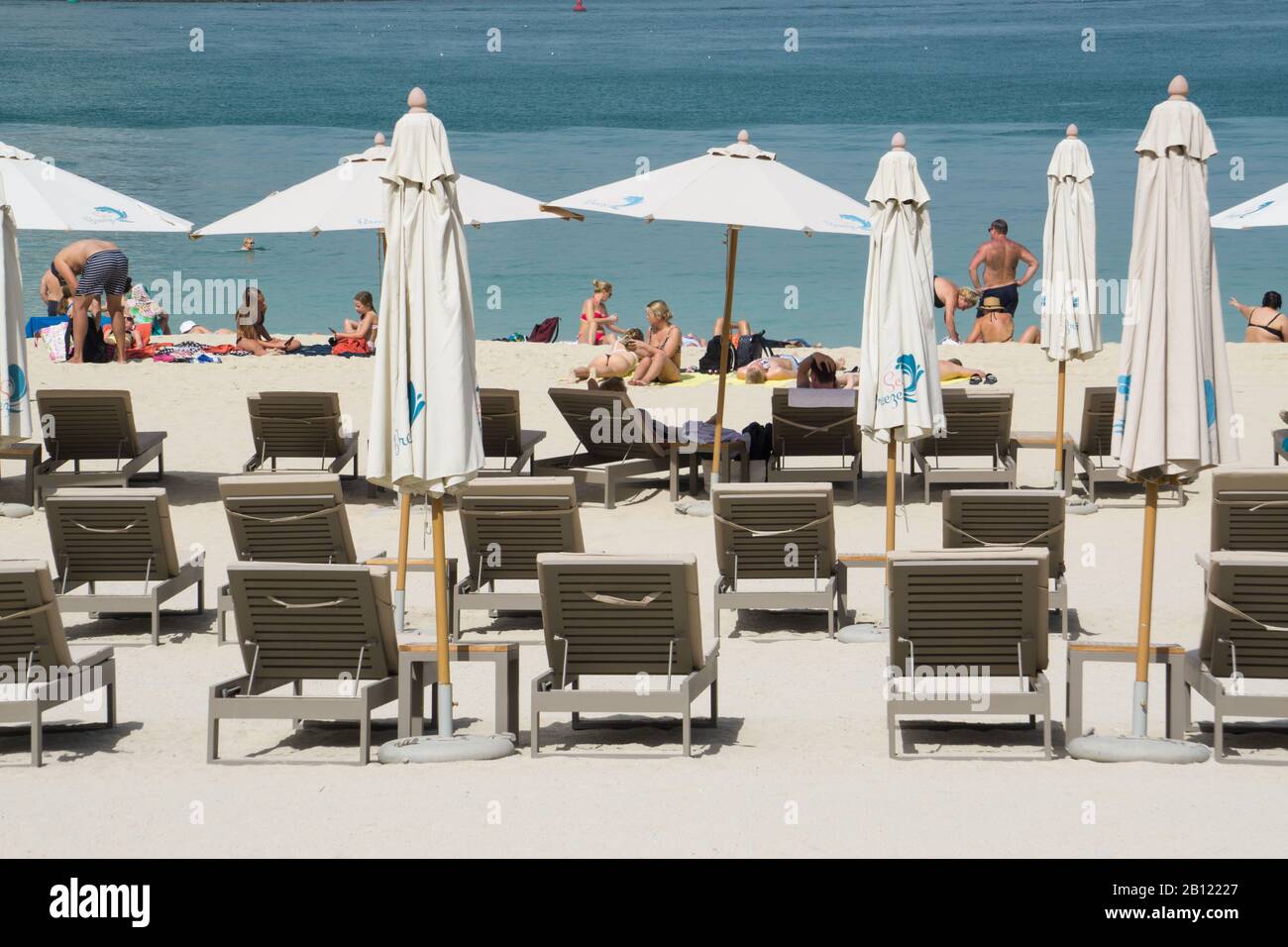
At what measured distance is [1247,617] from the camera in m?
6.70

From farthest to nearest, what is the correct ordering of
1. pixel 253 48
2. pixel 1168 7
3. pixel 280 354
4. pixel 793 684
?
pixel 1168 7
pixel 253 48
pixel 280 354
pixel 793 684

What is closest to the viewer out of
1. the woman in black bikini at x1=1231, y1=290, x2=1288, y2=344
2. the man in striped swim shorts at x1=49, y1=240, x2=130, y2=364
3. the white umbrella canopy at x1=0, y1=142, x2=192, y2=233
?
the white umbrella canopy at x1=0, y1=142, x2=192, y2=233

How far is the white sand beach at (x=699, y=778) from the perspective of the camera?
5672mm

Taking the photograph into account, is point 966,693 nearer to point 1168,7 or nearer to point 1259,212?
point 1259,212

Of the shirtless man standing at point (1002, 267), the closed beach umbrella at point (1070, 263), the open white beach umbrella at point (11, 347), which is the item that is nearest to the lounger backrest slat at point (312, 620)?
the open white beach umbrella at point (11, 347)

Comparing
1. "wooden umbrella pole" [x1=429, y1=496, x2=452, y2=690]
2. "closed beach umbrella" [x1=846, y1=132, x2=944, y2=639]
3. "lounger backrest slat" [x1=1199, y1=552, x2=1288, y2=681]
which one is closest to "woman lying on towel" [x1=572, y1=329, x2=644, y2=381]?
"closed beach umbrella" [x1=846, y1=132, x2=944, y2=639]

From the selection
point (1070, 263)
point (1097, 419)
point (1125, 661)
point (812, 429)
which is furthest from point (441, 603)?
point (1097, 419)

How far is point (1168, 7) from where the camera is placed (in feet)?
486

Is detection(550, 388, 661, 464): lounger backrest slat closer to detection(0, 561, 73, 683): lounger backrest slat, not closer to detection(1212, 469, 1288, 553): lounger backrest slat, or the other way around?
detection(1212, 469, 1288, 553): lounger backrest slat

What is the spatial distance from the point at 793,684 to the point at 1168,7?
497ft

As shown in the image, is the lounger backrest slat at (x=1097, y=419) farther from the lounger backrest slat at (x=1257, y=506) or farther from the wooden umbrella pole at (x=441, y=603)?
the wooden umbrella pole at (x=441, y=603)

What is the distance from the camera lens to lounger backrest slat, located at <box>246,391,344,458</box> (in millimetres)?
12766

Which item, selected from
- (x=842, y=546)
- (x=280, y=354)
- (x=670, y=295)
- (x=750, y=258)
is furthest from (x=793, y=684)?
(x=750, y=258)

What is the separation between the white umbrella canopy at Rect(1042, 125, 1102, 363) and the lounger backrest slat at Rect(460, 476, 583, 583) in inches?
180
